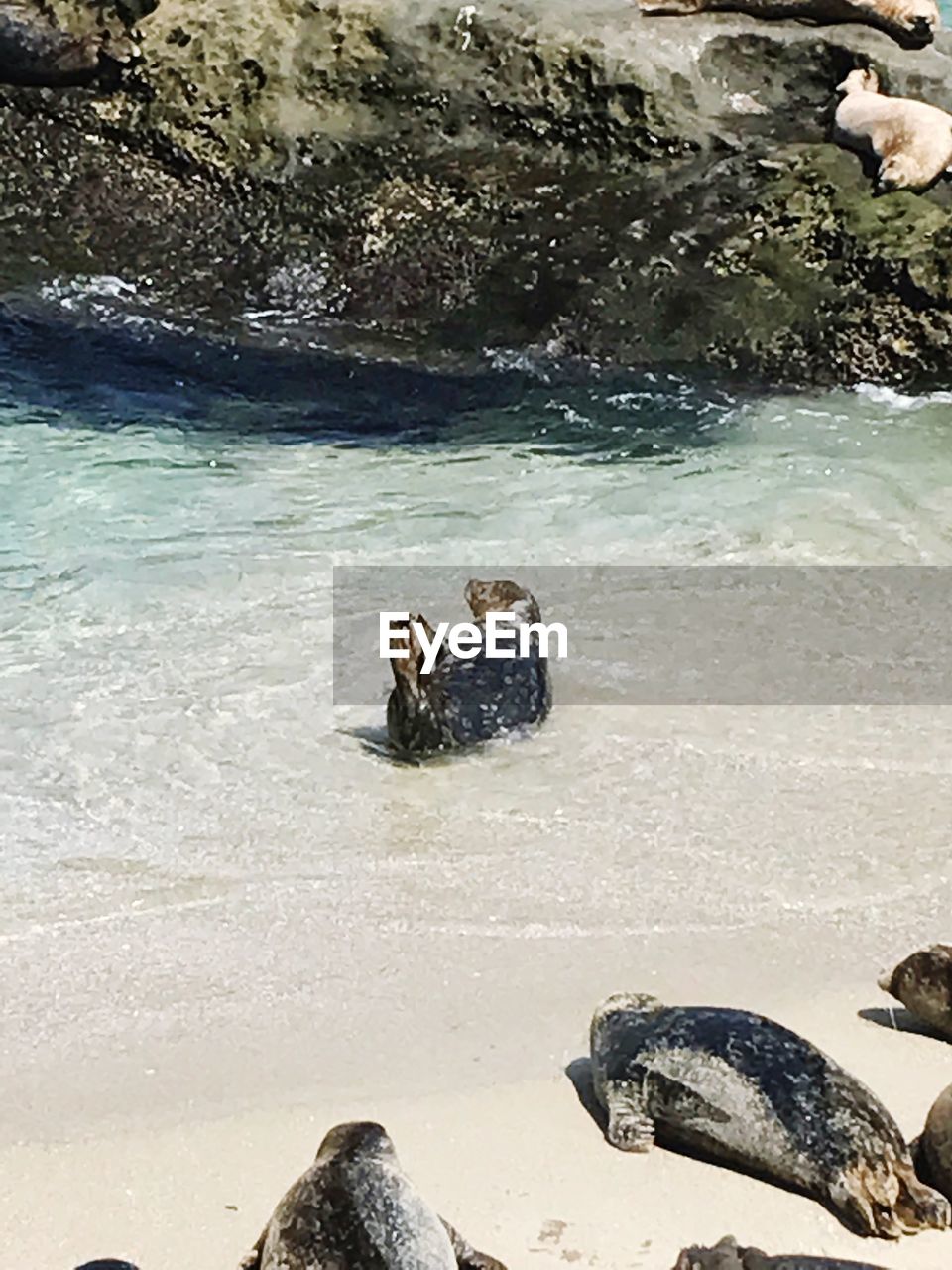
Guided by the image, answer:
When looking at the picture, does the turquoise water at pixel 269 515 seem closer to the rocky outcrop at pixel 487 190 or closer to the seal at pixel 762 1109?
the rocky outcrop at pixel 487 190

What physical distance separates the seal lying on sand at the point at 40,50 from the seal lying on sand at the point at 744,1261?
8379 millimetres

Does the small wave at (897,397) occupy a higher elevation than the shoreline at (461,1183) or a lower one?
higher

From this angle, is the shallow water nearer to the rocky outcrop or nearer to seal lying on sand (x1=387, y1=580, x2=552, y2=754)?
seal lying on sand (x1=387, y1=580, x2=552, y2=754)

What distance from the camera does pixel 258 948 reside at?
177 inches

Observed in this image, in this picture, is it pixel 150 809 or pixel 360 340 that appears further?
pixel 360 340

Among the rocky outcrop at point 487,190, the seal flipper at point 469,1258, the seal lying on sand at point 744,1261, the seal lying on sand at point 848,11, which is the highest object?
the seal lying on sand at point 848,11

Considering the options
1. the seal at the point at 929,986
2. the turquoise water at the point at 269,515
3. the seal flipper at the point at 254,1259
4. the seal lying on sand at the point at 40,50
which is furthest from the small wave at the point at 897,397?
the seal flipper at the point at 254,1259

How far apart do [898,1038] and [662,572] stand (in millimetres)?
3239

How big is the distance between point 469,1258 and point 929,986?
4.47 ft

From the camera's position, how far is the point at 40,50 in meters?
10.0

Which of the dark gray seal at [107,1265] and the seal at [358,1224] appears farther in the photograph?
the dark gray seal at [107,1265]

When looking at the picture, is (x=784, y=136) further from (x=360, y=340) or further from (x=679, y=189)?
(x=360, y=340)

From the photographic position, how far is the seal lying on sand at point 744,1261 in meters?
3.02

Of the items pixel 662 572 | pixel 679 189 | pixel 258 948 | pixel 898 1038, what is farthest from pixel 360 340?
pixel 898 1038
